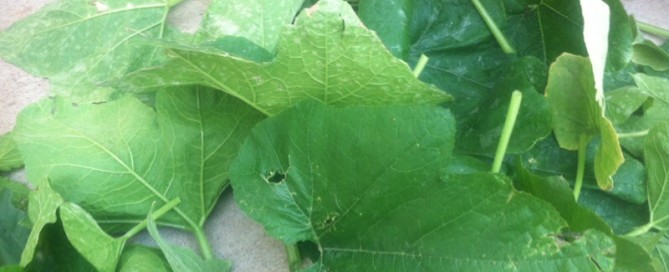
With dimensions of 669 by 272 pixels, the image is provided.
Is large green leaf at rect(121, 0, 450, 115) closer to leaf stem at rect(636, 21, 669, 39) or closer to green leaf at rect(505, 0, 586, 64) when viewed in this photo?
green leaf at rect(505, 0, 586, 64)

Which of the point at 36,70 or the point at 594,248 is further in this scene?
the point at 36,70

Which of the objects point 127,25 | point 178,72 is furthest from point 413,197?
point 127,25

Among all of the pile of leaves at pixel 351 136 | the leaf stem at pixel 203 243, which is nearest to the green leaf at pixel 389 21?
the pile of leaves at pixel 351 136

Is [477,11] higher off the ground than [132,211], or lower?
higher

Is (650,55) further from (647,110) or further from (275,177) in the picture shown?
(275,177)

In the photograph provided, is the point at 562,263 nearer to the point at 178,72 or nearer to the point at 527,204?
the point at 527,204

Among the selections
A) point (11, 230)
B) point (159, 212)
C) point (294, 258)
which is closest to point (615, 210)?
point (294, 258)

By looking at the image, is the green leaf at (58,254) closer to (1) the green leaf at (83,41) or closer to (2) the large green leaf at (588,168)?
(1) the green leaf at (83,41)
